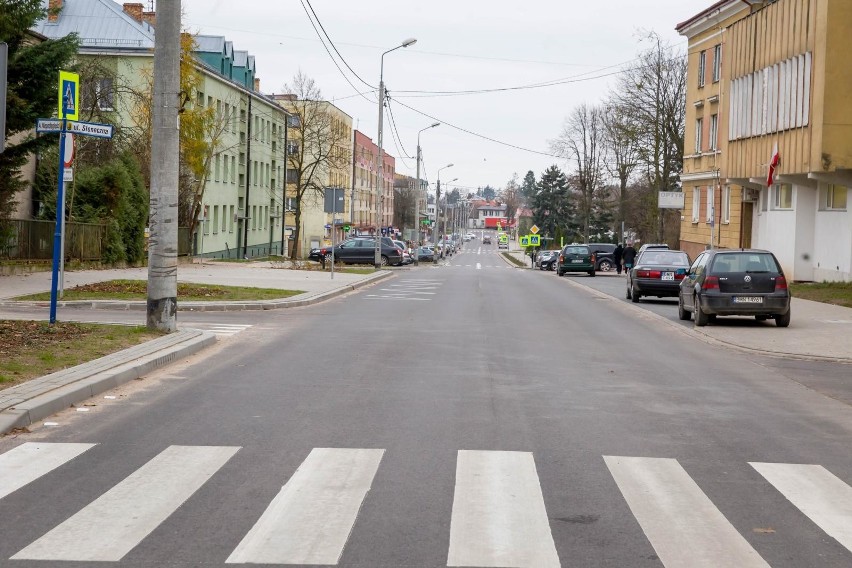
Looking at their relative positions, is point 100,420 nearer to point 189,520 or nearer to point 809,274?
point 189,520

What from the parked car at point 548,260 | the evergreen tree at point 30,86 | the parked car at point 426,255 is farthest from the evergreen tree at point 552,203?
the evergreen tree at point 30,86

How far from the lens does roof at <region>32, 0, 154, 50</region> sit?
56.2 meters

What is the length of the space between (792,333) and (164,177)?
11.3 meters

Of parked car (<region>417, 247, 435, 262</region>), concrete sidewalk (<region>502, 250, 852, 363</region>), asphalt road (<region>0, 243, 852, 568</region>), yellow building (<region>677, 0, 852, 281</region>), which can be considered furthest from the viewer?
parked car (<region>417, 247, 435, 262</region>)

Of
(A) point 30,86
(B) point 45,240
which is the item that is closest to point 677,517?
(A) point 30,86

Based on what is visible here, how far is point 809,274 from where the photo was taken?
36531 mm

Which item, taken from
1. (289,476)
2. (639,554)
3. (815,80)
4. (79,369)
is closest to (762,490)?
(639,554)

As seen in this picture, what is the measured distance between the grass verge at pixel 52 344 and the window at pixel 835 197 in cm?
2620

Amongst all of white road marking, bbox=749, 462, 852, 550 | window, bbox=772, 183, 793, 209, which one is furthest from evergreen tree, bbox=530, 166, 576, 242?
white road marking, bbox=749, 462, 852, 550

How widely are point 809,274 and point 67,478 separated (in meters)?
33.4

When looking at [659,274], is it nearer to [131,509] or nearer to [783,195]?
[783,195]

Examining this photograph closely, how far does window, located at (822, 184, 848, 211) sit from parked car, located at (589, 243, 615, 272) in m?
25.9

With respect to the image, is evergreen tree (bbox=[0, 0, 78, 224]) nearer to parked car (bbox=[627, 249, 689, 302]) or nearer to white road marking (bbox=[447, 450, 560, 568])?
parked car (bbox=[627, 249, 689, 302])

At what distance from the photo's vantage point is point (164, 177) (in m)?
15.1
